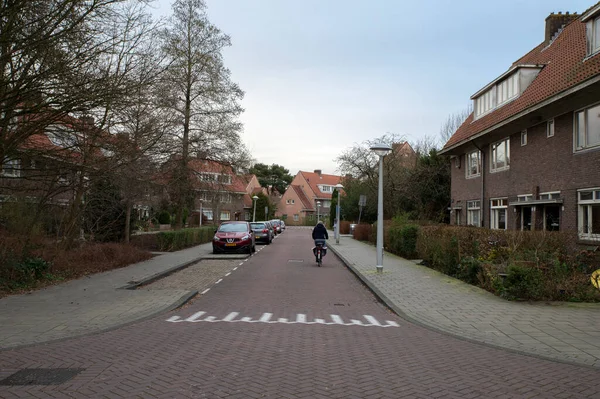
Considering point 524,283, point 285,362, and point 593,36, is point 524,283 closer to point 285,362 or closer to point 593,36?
point 285,362

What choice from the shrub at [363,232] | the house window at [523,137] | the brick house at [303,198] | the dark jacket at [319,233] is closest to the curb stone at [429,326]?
the dark jacket at [319,233]

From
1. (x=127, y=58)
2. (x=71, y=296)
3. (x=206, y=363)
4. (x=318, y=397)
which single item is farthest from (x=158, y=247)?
(x=318, y=397)

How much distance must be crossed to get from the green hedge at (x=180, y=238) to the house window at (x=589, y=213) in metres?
17.5

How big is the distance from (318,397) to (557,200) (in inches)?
570

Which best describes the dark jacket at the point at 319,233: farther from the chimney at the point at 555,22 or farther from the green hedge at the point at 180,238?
the chimney at the point at 555,22

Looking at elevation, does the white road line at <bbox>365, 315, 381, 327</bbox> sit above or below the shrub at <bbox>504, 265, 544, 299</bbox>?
below

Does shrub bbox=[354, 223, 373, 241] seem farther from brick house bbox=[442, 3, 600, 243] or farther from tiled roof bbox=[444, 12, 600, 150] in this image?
tiled roof bbox=[444, 12, 600, 150]

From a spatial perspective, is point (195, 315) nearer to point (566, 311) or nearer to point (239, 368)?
point (239, 368)

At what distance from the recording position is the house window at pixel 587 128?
47.1 feet

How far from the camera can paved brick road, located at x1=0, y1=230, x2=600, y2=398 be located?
4672mm

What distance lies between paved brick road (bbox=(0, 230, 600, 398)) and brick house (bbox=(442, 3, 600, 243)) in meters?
9.15

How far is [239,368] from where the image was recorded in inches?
211

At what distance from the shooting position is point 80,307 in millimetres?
9172

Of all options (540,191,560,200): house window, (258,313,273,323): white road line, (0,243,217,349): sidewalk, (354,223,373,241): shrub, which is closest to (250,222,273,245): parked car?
(354,223,373,241): shrub
